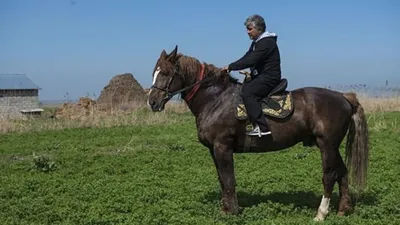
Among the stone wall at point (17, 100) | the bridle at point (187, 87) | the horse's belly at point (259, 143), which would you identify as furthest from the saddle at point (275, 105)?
the stone wall at point (17, 100)

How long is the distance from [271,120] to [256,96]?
41cm

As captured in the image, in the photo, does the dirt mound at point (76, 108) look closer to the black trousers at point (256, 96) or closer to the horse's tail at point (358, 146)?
the black trousers at point (256, 96)

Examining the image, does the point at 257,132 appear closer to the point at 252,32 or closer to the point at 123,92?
the point at 252,32

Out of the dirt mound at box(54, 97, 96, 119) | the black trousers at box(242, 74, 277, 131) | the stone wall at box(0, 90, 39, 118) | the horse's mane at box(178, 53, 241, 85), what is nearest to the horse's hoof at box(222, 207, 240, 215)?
the black trousers at box(242, 74, 277, 131)

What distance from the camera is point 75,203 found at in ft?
25.5

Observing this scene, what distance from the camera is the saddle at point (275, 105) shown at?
681 cm

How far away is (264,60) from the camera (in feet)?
22.2

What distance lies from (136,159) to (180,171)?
74.2 inches

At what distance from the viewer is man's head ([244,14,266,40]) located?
676cm

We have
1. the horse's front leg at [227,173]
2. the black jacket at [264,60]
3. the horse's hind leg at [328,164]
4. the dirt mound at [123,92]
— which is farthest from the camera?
the dirt mound at [123,92]

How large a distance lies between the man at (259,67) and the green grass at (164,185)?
53.5 inches

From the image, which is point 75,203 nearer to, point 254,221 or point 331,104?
point 254,221

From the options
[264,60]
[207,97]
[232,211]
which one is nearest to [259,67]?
[264,60]

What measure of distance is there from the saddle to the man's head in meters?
0.78
